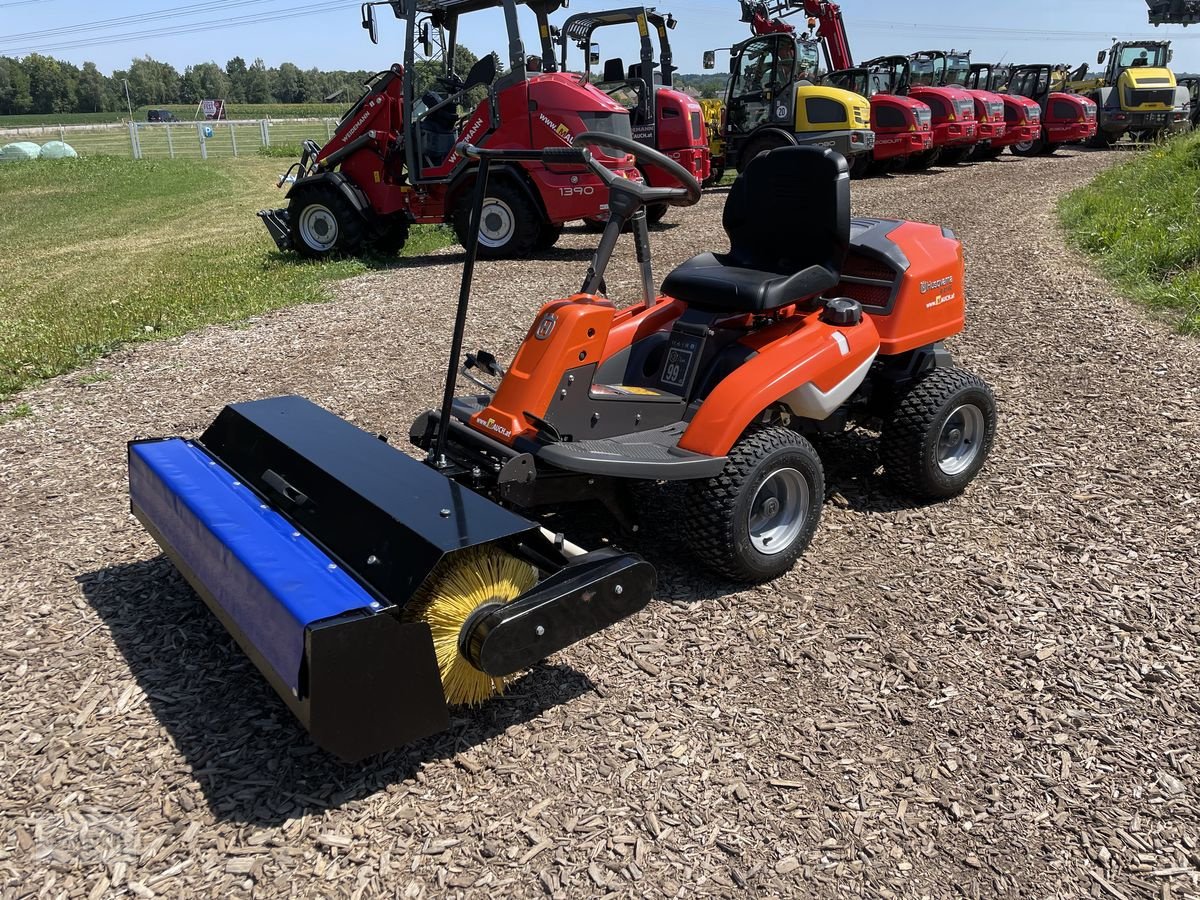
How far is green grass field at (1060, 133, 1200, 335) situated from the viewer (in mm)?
6977

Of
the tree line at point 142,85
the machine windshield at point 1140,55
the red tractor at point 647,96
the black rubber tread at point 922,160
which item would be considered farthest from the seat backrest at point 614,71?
the tree line at point 142,85

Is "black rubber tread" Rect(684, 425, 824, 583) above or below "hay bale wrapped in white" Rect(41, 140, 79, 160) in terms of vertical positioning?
below

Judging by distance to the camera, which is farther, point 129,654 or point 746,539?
point 746,539

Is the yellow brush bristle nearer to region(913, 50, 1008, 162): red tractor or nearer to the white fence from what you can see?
region(913, 50, 1008, 162): red tractor

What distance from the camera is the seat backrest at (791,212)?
11.9 ft

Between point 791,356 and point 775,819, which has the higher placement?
point 791,356

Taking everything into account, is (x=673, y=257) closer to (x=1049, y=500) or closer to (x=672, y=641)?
(x=1049, y=500)

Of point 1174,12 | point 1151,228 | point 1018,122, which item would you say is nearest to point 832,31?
point 1018,122

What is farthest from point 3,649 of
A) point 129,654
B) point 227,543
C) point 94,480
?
point 94,480

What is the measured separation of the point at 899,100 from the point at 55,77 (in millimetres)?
80166

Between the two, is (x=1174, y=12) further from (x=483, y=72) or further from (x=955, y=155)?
(x=483, y=72)

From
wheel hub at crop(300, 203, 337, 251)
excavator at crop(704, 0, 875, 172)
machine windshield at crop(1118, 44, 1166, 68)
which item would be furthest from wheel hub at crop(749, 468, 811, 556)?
machine windshield at crop(1118, 44, 1166, 68)

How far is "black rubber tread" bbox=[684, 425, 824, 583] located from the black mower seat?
52 centimetres

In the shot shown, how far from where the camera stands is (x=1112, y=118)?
20672mm
